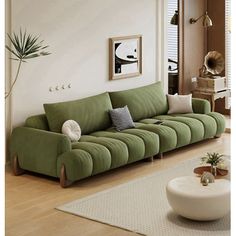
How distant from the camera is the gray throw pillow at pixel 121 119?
666 cm

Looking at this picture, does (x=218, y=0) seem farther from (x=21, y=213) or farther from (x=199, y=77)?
(x=21, y=213)

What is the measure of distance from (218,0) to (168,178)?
4474 millimetres

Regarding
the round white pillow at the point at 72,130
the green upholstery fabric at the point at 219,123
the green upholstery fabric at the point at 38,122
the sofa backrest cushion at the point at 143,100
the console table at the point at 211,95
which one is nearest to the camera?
the round white pillow at the point at 72,130

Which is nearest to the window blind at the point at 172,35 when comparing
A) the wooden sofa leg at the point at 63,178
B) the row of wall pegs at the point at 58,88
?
the row of wall pegs at the point at 58,88

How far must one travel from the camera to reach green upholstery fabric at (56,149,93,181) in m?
5.41

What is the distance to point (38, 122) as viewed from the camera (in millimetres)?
6102

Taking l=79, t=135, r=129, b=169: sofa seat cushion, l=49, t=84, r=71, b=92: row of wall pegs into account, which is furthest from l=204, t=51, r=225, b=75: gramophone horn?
l=79, t=135, r=129, b=169: sofa seat cushion

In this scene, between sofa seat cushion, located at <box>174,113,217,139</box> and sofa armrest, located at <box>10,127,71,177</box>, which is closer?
sofa armrest, located at <box>10,127,71,177</box>

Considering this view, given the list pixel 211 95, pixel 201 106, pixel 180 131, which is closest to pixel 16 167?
pixel 180 131

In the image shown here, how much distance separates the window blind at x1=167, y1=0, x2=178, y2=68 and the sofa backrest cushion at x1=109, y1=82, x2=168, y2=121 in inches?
46.2

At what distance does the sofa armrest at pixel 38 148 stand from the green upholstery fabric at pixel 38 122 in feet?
0.42

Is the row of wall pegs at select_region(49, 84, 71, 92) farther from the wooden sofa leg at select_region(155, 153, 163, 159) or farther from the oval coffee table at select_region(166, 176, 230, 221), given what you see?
the oval coffee table at select_region(166, 176, 230, 221)

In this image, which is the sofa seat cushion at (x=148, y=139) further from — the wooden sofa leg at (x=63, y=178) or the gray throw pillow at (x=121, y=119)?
the wooden sofa leg at (x=63, y=178)

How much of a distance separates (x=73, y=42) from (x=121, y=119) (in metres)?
1.16
